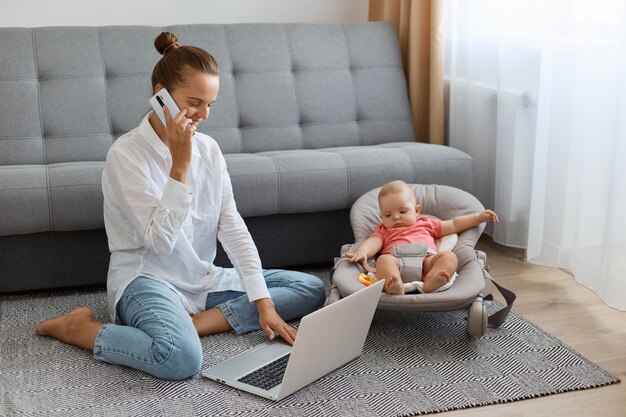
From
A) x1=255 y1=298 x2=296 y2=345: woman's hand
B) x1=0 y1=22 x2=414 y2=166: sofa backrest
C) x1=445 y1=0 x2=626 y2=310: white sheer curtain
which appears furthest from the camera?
x1=0 y1=22 x2=414 y2=166: sofa backrest

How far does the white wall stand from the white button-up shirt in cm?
155

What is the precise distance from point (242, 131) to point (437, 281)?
1.28 metres

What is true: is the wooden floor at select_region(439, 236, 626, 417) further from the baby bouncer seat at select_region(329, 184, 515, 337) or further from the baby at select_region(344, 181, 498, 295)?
the baby at select_region(344, 181, 498, 295)

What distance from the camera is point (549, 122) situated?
306cm

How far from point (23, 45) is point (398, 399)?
2042mm

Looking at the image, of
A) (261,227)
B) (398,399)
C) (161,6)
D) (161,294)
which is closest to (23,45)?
(161,6)

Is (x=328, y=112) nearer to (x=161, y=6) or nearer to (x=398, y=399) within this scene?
(x=161, y=6)

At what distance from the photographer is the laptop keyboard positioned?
7.22 ft

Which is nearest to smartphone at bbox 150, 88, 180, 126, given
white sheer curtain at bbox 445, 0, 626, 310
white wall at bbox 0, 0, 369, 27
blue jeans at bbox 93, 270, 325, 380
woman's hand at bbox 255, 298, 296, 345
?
blue jeans at bbox 93, 270, 325, 380

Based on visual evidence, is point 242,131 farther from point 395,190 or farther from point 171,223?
point 171,223

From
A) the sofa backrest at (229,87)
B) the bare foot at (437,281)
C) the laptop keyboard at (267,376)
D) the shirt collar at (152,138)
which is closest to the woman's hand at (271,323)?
the laptop keyboard at (267,376)

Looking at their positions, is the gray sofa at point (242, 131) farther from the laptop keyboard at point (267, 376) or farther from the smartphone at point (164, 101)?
the laptop keyboard at point (267, 376)

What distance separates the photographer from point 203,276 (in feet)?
8.39

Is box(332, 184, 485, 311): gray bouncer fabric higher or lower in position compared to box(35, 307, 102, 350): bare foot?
higher
